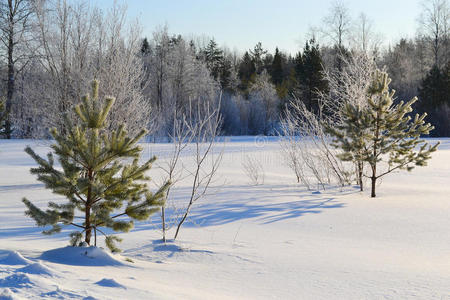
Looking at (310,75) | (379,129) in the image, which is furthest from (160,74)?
(379,129)

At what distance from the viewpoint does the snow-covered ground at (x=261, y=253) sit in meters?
3.34

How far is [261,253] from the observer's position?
5.24 metres

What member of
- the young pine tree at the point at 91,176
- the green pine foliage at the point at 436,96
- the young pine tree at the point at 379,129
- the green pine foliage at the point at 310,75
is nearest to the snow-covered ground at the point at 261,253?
the young pine tree at the point at 91,176

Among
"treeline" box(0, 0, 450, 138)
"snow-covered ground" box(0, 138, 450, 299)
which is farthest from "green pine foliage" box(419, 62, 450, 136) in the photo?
"snow-covered ground" box(0, 138, 450, 299)

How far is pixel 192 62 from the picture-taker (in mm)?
36406

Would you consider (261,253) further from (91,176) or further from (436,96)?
(436,96)

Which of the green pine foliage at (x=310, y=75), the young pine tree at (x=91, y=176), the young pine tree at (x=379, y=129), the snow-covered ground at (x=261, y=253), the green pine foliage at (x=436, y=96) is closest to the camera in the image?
the snow-covered ground at (x=261, y=253)

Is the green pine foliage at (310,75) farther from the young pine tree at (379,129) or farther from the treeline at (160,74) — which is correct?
the young pine tree at (379,129)

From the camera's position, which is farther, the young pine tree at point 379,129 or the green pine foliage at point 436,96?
the green pine foliage at point 436,96

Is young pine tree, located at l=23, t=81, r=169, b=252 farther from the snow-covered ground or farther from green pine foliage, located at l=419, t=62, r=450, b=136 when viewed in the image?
green pine foliage, located at l=419, t=62, r=450, b=136

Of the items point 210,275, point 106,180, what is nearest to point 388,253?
point 210,275

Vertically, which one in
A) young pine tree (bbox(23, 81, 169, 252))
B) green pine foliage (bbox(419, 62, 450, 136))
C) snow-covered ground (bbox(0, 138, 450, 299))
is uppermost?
green pine foliage (bbox(419, 62, 450, 136))

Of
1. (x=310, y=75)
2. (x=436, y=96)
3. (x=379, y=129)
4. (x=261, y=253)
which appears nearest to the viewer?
(x=261, y=253)

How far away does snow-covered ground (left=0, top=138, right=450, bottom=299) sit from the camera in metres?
3.34
